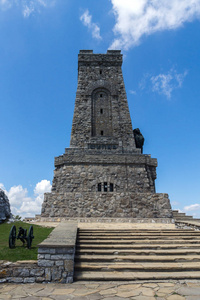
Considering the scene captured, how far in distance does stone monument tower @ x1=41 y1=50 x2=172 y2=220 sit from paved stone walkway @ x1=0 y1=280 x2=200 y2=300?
9.62 meters

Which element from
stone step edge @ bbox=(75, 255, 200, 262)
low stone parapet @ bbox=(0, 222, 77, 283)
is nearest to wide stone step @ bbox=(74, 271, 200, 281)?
low stone parapet @ bbox=(0, 222, 77, 283)

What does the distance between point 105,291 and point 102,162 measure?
545 inches

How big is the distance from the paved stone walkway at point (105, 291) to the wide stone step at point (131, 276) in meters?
0.18

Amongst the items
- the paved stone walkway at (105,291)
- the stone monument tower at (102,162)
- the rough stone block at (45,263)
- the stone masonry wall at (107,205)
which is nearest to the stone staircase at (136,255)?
the paved stone walkway at (105,291)

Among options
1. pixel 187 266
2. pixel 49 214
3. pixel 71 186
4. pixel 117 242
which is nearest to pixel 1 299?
pixel 117 242

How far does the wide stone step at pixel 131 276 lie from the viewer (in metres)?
4.93

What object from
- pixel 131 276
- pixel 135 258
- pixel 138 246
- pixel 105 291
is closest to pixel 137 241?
pixel 138 246

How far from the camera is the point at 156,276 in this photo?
5.02 m

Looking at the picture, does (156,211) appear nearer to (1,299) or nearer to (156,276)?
(156,276)

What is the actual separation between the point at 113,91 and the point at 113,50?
17.7ft

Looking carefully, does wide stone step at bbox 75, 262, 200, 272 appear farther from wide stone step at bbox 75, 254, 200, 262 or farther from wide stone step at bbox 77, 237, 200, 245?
wide stone step at bbox 77, 237, 200, 245

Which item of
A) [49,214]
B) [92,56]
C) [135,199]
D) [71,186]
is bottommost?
[49,214]

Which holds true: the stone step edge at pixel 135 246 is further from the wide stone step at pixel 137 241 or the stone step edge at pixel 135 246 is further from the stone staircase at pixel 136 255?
the wide stone step at pixel 137 241

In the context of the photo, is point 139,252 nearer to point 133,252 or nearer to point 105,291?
point 133,252
